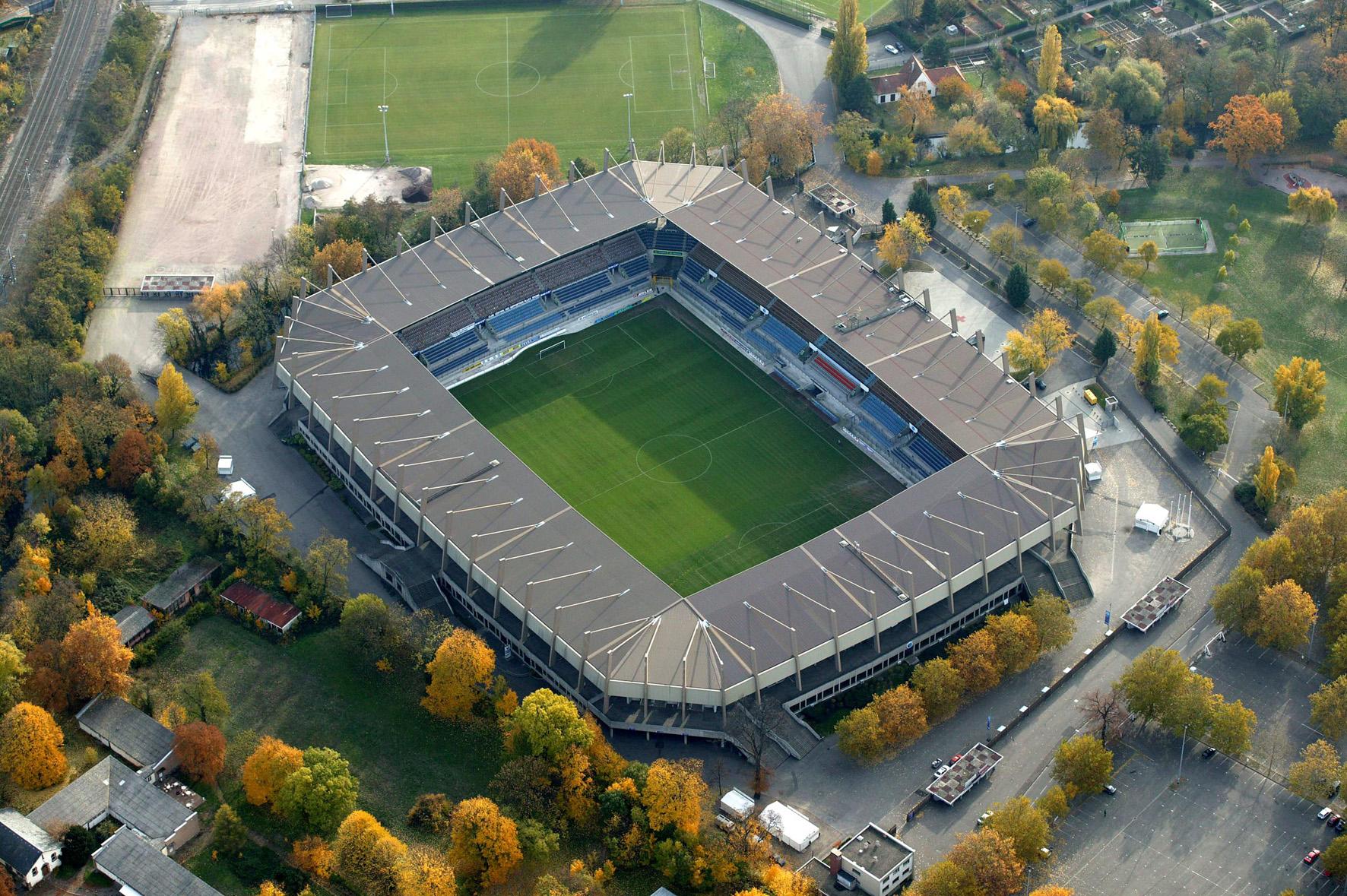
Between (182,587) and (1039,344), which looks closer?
(182,587)

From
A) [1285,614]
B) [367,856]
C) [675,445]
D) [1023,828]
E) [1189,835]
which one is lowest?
[1189,835]

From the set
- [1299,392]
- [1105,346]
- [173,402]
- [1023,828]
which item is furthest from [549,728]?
[1299,392]

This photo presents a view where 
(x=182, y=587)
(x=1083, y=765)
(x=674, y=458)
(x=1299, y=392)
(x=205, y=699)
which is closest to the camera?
(x=1083, y=765)

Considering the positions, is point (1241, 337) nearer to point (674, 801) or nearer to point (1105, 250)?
point (1105, 250)

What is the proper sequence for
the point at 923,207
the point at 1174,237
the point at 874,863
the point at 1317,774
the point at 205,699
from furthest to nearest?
the point at 1174,237 < the point at 923,207 < the point at 205,699 < the point at 1317,774 < the point at 874,863

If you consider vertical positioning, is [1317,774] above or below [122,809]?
below

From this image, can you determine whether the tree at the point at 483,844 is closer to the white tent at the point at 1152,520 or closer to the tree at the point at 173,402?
the tree at the point at 173,402

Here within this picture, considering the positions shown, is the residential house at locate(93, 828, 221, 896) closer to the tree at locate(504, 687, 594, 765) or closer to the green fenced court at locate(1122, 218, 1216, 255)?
the tree at locate(504, 687, 594, 765)
